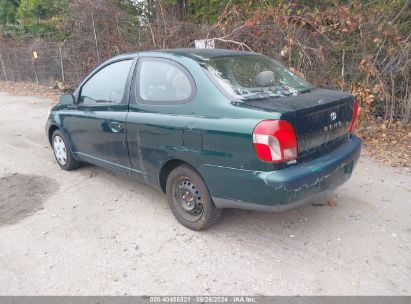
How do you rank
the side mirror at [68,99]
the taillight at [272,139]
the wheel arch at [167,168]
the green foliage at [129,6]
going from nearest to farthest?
the taillight at [272,139]
the wheel arch at [167,168]
the side mirror at [68,99]
the green foliage at [129,6]

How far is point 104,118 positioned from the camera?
4.24m

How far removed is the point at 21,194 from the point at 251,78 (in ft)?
10.8

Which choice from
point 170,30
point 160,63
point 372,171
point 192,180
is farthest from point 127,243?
point 170,30

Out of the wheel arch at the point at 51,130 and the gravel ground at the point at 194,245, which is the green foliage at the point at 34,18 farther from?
the gravel ground at the point at 194,245

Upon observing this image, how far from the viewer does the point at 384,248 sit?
325 centimetres

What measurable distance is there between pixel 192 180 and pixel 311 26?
5021 mm

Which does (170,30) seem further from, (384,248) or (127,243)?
(384,248)

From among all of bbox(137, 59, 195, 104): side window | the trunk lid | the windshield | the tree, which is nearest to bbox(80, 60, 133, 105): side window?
bbox(137, 59, 195, 104): side window

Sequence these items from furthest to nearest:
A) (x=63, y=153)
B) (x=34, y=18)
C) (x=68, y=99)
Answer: (x=34, y=18), (x=63, y=153), (x=68, y=99)

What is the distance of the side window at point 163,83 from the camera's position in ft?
11.4

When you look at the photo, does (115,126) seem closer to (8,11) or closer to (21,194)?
(21,194)

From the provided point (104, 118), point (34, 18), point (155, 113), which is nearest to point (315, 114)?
point (155, 113)

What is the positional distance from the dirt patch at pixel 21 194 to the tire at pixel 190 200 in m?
1.77

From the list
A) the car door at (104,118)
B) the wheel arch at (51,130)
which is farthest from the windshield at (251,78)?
the wheel arch at (51,130)
